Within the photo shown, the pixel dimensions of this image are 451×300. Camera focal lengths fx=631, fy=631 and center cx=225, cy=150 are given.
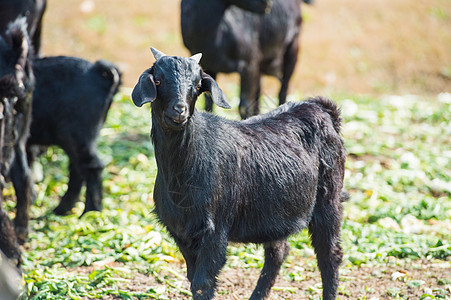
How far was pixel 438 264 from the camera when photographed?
621 centimetres

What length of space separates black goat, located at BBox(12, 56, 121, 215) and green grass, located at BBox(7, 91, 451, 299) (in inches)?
25.6

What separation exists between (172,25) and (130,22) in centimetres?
118

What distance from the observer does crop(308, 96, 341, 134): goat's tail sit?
17.9 feet

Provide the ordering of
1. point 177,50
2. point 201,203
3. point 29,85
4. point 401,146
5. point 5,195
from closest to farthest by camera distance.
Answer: point 201,203 < point 29,85 < point 5,195 < point 401,146 < point 177,50

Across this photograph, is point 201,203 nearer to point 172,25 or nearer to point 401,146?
point 401,146

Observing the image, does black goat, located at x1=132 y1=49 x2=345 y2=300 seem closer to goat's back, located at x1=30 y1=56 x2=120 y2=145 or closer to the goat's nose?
the goat's nose

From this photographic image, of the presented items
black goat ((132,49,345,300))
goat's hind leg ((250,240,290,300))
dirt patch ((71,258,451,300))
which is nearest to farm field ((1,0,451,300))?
dirt patch ((71,258,451,300))

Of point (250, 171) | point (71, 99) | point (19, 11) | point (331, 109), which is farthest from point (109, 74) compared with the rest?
point (250, 171)

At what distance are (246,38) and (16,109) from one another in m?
4.48

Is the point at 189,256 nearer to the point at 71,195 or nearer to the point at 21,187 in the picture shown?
the point at 21,187

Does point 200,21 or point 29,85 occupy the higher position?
point 200,21

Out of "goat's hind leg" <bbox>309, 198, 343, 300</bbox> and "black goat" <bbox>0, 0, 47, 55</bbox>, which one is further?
"black goat" <bbox>0, 0, 47, 55</bbox>

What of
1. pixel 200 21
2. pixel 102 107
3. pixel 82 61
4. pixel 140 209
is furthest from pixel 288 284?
pixel 200 21

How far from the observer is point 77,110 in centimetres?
767
